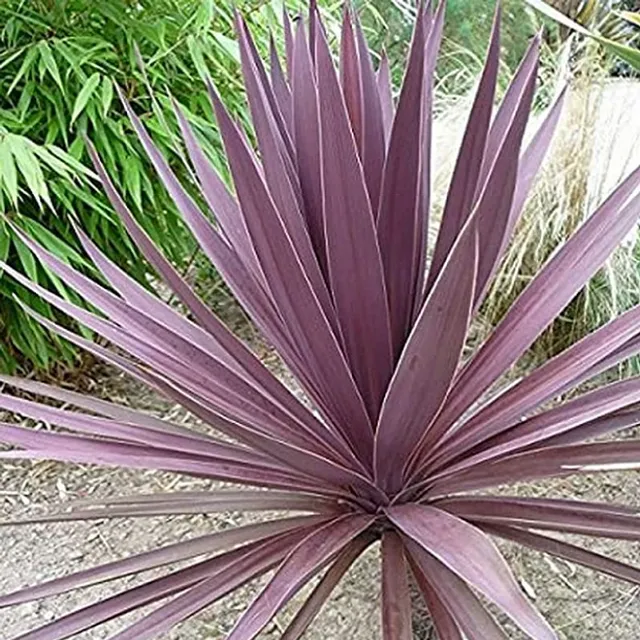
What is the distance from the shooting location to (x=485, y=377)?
110 centimetres

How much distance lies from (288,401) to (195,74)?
1.24m

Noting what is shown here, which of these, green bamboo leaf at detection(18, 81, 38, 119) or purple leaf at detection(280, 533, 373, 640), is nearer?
purple leaf at detection(280, 533, 373, 640)

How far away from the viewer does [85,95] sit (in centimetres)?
179

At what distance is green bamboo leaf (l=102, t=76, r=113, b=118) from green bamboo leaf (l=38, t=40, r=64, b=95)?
0.28 ft

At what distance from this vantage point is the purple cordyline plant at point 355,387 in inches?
38.1

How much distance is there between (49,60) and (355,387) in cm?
115

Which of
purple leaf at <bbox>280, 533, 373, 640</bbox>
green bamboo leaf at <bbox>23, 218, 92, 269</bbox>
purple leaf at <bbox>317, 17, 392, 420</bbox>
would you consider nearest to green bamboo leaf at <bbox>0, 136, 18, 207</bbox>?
green bamboo leaf at <bbox>23, 218, 92, 269</bbox>

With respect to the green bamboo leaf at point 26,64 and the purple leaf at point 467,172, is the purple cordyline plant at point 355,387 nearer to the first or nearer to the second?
the purple leaf at point 467,172

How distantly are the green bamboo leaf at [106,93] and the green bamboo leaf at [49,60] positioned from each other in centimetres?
9

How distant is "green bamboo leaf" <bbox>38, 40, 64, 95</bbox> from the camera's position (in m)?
1.78

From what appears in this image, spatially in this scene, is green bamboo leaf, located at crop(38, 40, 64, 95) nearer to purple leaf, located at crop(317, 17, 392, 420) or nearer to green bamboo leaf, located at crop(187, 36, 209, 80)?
green bamboo leaf, located at crop(187, 36, 209, 80)

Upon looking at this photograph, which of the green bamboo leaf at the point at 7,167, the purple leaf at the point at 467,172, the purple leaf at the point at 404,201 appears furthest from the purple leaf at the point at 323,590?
the green bamboo leaf at the point at 7,167

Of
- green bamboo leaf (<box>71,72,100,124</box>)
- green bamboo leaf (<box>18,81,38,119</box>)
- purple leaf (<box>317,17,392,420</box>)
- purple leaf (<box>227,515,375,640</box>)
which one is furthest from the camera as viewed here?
green bamboo leaf (<box>18,81,38,119</box>)

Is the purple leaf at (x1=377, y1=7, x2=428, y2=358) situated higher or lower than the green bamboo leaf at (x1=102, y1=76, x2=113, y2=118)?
lower
